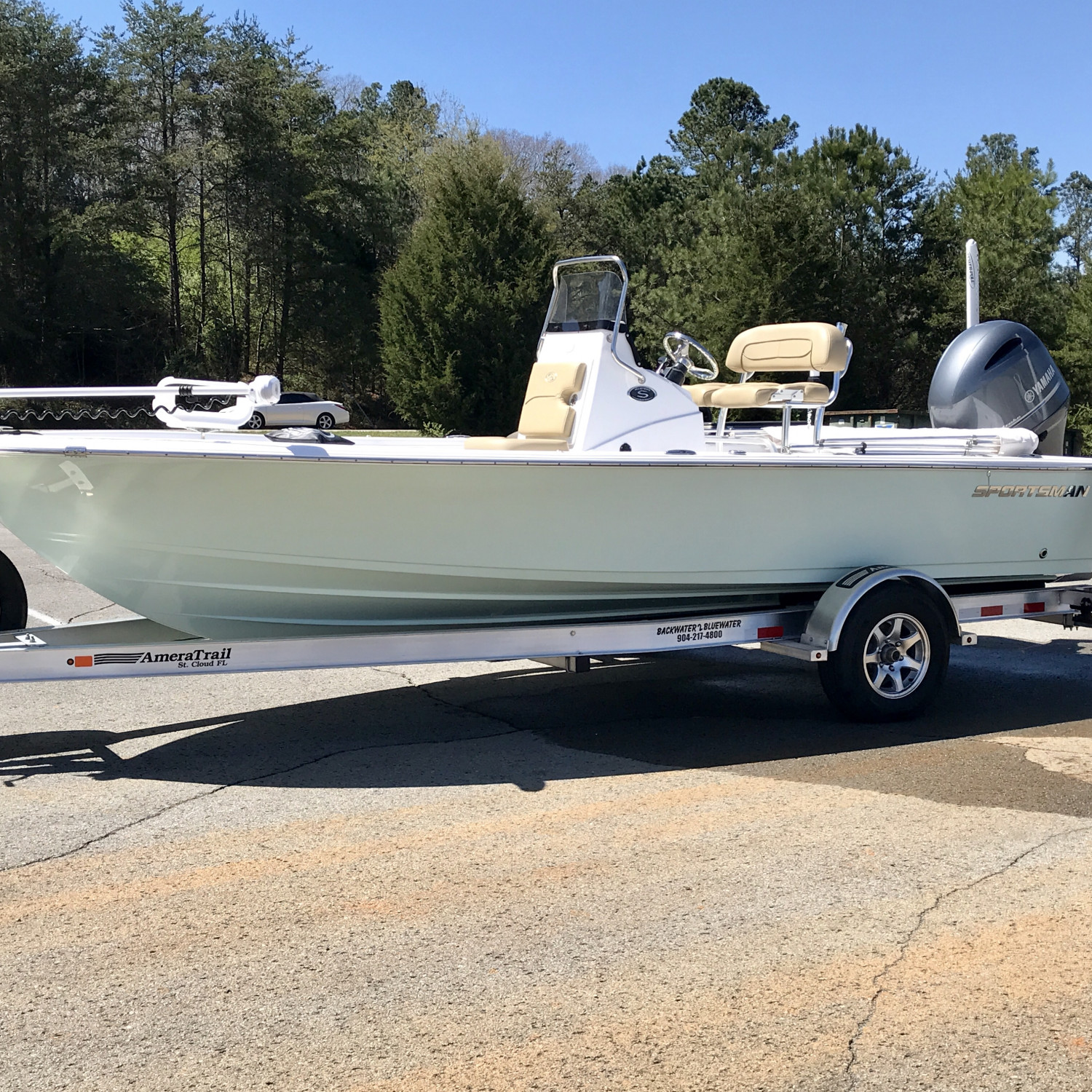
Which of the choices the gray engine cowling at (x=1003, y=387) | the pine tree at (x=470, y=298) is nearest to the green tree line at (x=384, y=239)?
the pine tree at (x=470, y=298)

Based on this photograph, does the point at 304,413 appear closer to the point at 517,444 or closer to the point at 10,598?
the point at 10,598

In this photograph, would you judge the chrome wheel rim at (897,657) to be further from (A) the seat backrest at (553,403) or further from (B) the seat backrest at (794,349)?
(A) the seat backrest at (553,403)

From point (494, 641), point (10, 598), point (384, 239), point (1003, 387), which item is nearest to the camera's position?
point (494, 641)

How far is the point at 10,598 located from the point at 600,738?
3.06 m

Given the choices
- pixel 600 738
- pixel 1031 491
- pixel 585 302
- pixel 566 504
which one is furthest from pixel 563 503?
pixel 1031 491

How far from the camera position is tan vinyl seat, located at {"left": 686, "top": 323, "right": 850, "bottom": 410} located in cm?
673

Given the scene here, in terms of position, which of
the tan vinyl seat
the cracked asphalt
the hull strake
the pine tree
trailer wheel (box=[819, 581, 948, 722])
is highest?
the pine tree

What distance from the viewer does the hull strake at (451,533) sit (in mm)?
5211

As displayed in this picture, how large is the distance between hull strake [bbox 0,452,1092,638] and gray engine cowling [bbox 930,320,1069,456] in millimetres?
977

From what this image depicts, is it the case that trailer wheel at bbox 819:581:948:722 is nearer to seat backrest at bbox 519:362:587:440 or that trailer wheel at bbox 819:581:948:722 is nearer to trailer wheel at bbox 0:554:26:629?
seat backrest at bbox 519:362:587:440

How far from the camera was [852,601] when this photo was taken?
5934 mm

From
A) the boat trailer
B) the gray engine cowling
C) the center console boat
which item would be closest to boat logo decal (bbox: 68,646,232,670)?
the boat trailer

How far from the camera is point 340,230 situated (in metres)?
48.0

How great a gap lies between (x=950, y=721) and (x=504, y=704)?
238 cm
